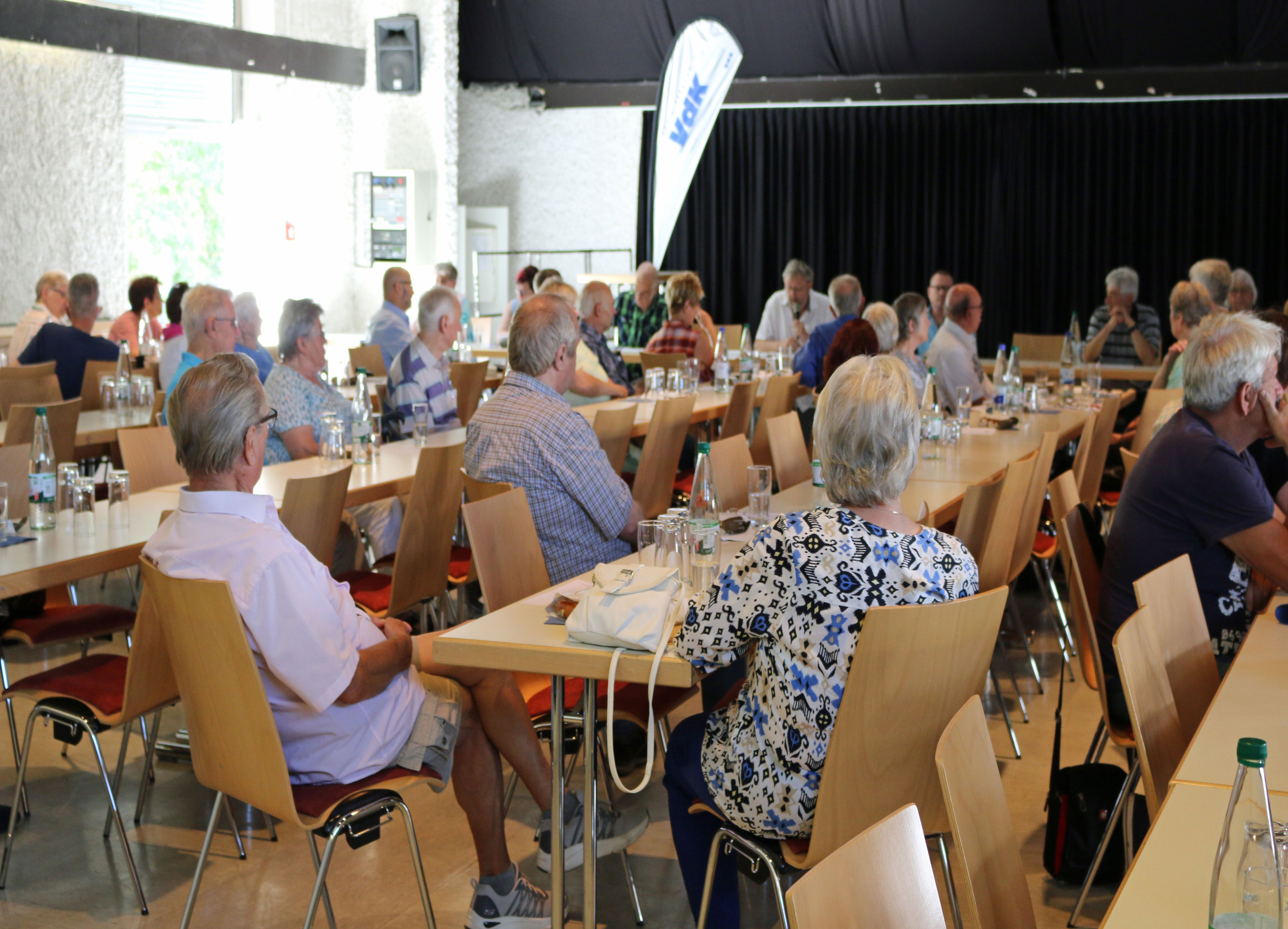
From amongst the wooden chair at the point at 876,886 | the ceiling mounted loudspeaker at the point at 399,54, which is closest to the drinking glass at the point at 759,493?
the wooden chair at the point at 876,886

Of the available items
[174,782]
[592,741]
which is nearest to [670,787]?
[592,741]

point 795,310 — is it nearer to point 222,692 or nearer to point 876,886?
point 222,692

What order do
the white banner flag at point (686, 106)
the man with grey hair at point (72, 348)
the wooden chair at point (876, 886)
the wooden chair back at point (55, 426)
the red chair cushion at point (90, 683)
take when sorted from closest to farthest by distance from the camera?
the wooden chair at point (876, 886) < the red chair cushion at point (90, 683) < the wooden chair back at point (55, 426) < the man with grey hair at point (72, 348) < the white banner flag at point (686, 106)

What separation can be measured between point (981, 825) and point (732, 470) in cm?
284

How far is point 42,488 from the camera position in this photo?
11.9 ft

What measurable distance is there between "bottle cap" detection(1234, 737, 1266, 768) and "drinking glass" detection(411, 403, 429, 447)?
426 centimetres

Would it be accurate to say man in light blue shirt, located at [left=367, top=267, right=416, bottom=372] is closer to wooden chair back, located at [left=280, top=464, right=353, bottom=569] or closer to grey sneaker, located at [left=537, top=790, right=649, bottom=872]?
wooden chair back, located at [left=280, top=464, right=353, bottom=569]

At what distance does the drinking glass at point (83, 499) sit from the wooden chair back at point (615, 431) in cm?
215

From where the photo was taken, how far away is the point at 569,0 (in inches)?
524

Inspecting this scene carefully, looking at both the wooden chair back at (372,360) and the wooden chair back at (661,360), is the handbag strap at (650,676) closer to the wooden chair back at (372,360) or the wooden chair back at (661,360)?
the wooden chair back at (661,360)

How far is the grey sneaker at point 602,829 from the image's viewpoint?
3.06 m

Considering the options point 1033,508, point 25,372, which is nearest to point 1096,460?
point 1033,508

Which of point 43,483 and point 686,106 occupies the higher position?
point 686,106

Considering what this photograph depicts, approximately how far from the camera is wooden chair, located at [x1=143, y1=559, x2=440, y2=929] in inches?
95.0
